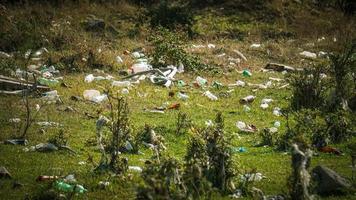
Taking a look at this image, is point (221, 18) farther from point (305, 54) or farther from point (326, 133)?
point (326, 133)

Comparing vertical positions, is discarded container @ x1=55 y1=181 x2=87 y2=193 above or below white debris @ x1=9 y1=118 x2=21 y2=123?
above

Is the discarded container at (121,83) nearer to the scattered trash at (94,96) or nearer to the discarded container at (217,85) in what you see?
the scattered trash at (94,96)

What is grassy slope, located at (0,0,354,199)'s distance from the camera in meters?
5.47

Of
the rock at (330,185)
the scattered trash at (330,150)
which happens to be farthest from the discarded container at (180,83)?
the rock at (330,185)

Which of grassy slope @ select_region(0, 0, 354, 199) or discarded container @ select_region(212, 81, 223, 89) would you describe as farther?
discarded container @ select_region(212, 81, 223, 89)

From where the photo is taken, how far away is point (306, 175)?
413 cm

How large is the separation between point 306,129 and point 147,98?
11.8 ft

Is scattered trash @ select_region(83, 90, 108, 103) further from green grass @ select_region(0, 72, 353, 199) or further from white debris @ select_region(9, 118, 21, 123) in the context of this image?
white debris @ select_region(9, 118, 21, 123)

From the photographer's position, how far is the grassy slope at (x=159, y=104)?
5.47 metres

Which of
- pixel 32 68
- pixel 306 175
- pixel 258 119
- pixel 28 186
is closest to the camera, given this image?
pixel 306 175

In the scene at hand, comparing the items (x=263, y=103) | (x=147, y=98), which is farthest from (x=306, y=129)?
(x=147, y=98)

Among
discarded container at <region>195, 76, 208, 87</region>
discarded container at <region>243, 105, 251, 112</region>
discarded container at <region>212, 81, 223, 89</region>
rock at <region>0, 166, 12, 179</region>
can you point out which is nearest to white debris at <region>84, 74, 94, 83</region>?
discarded container at <region>195, 76, 208, 87</region>

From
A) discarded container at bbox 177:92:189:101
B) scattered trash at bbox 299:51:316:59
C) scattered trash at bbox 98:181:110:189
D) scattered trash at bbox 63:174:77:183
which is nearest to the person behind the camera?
scattered trash at bbox 98:181:110:189

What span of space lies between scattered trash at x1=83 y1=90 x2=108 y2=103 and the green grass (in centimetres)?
17
